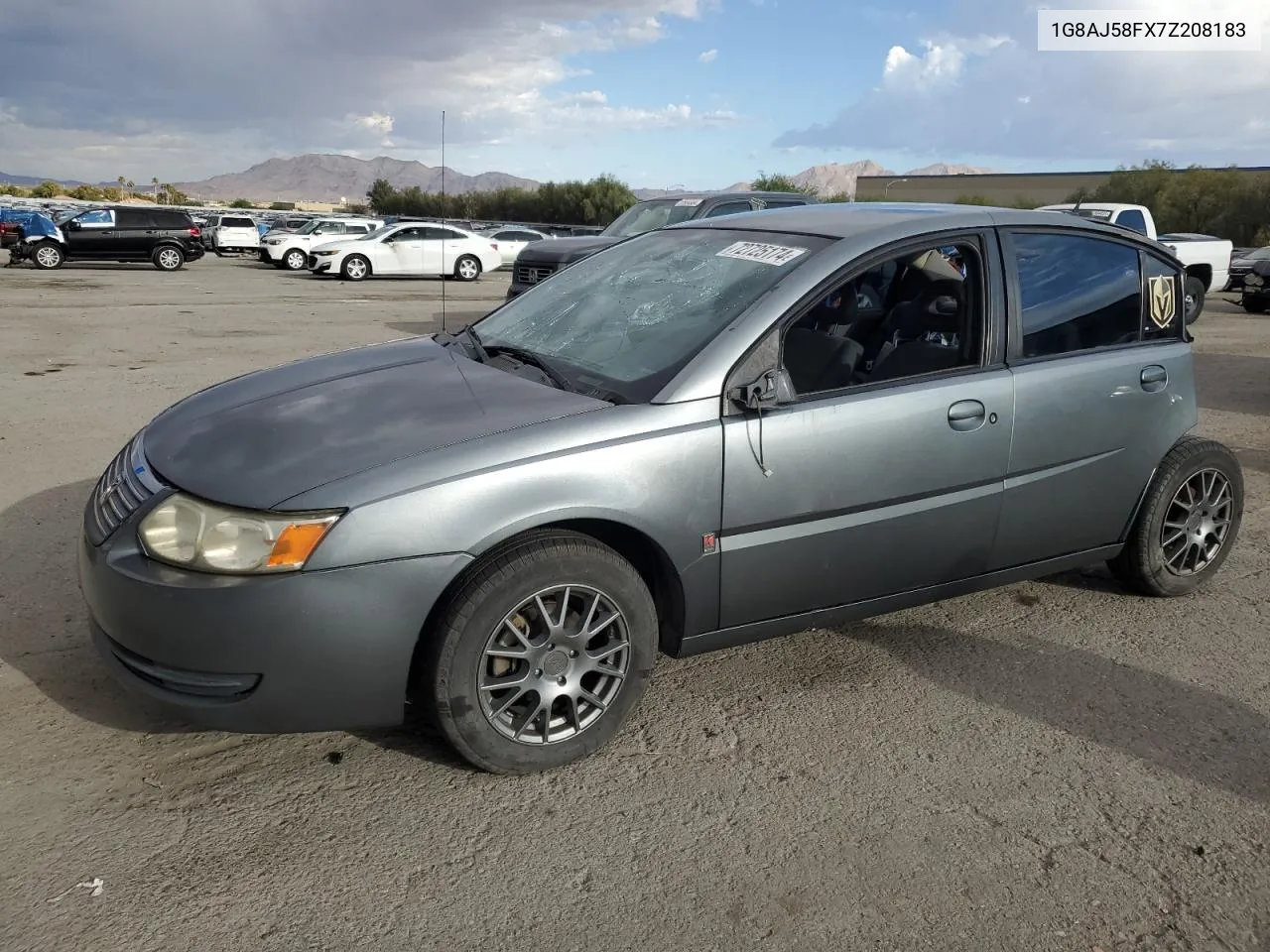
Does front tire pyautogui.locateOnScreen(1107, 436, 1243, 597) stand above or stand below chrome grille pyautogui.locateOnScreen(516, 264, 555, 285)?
below

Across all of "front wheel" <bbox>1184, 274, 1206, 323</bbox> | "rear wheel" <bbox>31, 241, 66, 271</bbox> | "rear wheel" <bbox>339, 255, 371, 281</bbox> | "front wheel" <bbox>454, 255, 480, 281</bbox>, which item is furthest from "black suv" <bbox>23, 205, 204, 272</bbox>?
"front wheel" <bbox>1184, 274, 1206, 323</bbox>

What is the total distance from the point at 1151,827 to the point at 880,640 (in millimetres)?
1355

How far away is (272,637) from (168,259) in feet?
90.1

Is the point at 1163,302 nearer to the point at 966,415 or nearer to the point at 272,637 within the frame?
the point at 966,415

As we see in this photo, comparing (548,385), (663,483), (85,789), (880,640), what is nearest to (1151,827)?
(880,640)

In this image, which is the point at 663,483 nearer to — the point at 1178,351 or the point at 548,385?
the point at 548,385

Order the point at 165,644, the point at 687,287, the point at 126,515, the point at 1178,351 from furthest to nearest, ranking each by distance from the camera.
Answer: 1. the point at 1178,351
2. the point at 687,287
3. the point at 126,515
4. the point at 165,644

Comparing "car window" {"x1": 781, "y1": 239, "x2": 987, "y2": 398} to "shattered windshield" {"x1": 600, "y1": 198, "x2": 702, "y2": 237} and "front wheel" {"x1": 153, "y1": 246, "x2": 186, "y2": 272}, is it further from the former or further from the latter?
"front wheel" {"x1": 153, "y1": 246, "x2": 186, "y2": 272}

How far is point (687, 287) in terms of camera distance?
3.82m

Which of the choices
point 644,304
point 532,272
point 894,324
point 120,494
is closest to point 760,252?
point 644,304

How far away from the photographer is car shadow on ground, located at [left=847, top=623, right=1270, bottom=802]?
336 cm

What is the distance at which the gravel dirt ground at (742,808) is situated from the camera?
2545mm

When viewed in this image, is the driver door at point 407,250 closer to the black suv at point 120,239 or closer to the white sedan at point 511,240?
the white sedan at point 511,240

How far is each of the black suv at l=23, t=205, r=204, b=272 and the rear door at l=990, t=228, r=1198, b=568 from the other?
27158 millimetres
